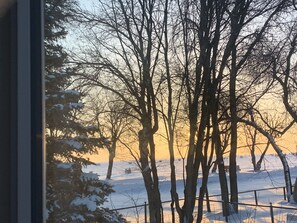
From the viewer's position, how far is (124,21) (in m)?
1.26

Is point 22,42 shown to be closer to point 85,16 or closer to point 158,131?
point 85,16

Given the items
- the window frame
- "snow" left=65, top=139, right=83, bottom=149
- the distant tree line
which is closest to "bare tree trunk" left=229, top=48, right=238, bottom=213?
the distant tree line

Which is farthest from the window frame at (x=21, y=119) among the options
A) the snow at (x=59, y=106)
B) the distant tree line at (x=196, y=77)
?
the distant tree line at (x=196, y=77)

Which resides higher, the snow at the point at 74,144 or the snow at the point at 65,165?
the snow at the point at 74,144

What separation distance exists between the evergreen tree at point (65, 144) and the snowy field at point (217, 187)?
5 cm

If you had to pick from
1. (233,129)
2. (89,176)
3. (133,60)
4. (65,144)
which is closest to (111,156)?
(89,176)

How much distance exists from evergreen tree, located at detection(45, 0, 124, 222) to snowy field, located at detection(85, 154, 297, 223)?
47 millimetres

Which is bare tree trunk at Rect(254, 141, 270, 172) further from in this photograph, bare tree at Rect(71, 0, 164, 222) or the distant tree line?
bare tree at Rect(71, 0, 164, 222)

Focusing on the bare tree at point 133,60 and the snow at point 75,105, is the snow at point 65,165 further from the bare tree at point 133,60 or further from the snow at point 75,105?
the bare tree at point 133,60

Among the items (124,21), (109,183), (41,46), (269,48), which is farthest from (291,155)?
(41,46)

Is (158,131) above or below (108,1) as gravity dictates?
below

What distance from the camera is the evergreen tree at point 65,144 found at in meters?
0.81

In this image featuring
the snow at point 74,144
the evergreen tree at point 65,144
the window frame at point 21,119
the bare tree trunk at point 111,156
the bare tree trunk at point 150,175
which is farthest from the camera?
the bare tree trunk at point 150,175
